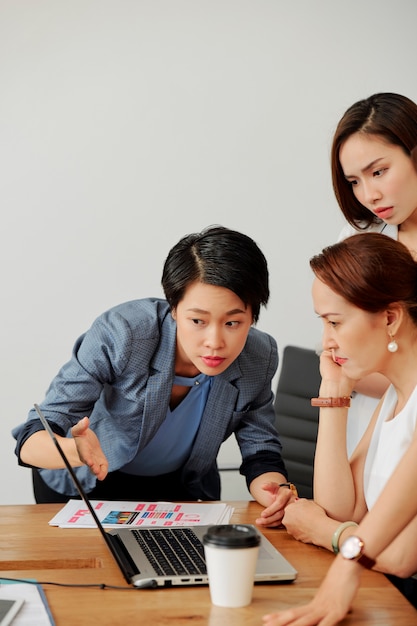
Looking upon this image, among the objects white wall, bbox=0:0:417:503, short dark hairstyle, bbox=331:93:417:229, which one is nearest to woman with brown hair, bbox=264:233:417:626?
short dark hairstyle, bbox=331:93:417:229

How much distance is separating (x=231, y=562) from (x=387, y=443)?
55 cm

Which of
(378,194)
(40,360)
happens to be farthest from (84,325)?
(378,194)

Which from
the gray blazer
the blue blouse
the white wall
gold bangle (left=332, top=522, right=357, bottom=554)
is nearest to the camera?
gold bangle (left=332, top=522, right=357, bottom=554)

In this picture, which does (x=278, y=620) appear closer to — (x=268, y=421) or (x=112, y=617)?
(x=112, y=617)

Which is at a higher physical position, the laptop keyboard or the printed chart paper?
the laptop keyboard

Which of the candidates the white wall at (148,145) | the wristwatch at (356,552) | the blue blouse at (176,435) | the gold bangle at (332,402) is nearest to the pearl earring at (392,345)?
the gold bangle at (332,402)

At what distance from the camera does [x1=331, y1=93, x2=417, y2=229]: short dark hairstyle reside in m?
2.05

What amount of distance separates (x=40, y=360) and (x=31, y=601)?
213cm

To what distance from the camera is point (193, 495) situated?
217 cm

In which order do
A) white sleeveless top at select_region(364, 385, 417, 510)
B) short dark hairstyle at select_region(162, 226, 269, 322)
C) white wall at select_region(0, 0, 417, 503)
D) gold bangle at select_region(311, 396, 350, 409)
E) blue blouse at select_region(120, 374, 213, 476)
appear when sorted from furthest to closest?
white wall at select_region(0, 0, 417, 503), blue blouse at select_region(120, 374, 213, 476), short dark hairstyle at select_region(162, 226, 269, 322), gold bangle at select_region(311, 396, 350, 409), white sleeveless top at select_region(364, 385, 417, 510)

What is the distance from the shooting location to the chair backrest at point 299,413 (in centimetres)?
272

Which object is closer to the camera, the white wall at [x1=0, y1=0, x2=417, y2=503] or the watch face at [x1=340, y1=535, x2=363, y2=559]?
the watch face at [x1=340, y1=535, x2=363, y2=559]

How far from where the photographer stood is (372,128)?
207 centimetres

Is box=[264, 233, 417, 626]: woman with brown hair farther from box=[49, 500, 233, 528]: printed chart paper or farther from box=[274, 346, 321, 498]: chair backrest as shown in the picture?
box=[274, 346, 321, 498]: chair backrest
